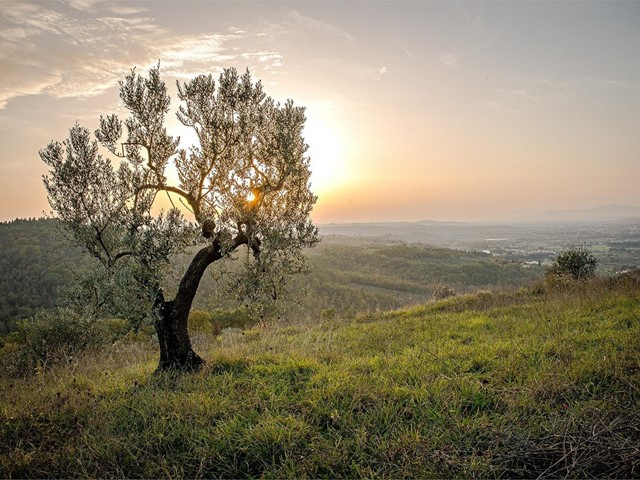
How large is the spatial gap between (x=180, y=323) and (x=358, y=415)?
6025 millimetres

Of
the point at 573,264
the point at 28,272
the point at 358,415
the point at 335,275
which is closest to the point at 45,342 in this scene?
the point at 358,415

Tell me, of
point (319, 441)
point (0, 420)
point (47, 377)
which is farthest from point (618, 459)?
point (47, 377)

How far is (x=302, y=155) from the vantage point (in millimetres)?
10711

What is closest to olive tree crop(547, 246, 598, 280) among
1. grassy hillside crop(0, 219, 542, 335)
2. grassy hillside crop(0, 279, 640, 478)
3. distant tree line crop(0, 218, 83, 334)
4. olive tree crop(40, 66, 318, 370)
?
grassy hillside crop(0, 219, 542, 335)

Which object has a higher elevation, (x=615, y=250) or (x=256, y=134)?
(x=256, y=134)

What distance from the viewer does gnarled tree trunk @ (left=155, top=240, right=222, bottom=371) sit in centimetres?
972

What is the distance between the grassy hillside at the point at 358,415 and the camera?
498 centimetres

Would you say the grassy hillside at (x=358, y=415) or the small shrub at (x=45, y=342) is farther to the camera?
the small shrub at (x=45, y=342)

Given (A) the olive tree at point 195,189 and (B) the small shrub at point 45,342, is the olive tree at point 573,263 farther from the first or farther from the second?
(B) the small shrub at point 45,342

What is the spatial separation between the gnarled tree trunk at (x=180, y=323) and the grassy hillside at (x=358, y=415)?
0.63 metres

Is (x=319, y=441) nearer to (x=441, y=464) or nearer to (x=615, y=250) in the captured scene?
(x=441, y=464)

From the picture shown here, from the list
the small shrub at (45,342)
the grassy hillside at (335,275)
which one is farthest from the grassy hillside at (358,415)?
the small shrub at (45,342)

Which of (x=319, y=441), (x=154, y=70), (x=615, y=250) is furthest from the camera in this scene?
(x=615, y=250)

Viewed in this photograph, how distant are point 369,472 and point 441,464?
3.42 feet
